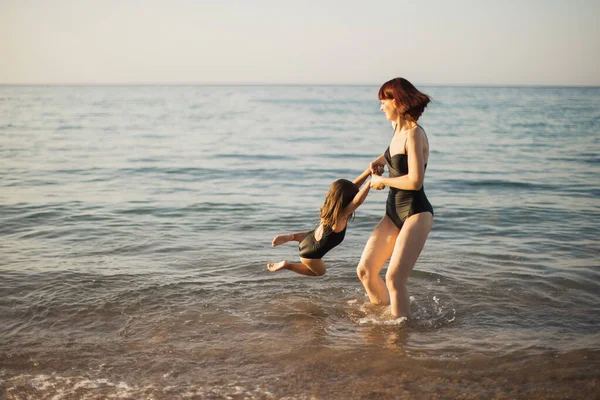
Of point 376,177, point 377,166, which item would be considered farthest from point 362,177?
point 376,177

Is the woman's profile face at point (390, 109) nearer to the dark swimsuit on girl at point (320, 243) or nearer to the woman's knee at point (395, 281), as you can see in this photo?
the dark swimsuit on girl at point (320, 243)

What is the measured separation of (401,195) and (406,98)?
81 cm

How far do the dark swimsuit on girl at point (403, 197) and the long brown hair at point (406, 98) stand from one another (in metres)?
0.36

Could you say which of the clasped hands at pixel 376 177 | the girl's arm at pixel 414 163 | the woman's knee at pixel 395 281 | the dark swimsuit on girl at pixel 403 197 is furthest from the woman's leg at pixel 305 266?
the girl's arm at pixel 414 163

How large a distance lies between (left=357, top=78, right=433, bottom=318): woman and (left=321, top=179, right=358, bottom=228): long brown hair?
34 centimetres

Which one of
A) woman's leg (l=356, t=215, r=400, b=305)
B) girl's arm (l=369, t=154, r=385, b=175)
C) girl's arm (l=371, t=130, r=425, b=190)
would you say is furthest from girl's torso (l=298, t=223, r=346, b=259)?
girl's arm (l=371, t=130, r=425, b=190)

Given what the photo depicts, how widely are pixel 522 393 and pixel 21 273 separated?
5.48 meters

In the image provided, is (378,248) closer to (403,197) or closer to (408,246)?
(408,246)

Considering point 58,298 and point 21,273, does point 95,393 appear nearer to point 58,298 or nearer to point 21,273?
point 58,298

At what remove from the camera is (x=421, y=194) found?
513 centimetres

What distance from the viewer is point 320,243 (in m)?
5.72

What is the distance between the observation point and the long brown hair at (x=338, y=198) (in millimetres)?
5414

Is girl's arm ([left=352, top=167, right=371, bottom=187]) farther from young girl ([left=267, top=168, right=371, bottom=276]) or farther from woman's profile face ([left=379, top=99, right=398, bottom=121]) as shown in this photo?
woman's profile face ([left=379, top=99, right=398, bottom=121])

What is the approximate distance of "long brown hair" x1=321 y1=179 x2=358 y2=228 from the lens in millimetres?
5414
